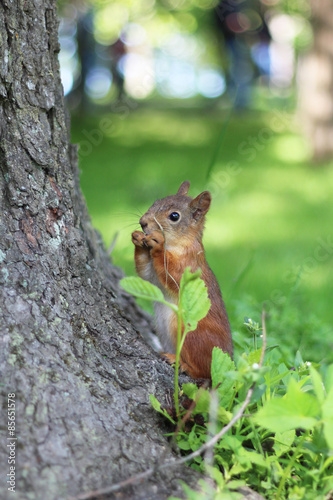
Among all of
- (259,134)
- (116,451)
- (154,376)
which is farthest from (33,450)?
(259,134)

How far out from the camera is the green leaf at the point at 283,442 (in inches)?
59.2

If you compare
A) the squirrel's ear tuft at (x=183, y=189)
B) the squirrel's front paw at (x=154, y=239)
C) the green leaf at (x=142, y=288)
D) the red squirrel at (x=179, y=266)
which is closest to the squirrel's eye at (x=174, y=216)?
the red squirrel at (x=179, y=266)

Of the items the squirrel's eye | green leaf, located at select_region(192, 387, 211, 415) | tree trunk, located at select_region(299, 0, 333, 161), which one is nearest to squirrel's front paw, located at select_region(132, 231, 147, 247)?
the squirrel's eye

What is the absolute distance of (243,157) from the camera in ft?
27.5

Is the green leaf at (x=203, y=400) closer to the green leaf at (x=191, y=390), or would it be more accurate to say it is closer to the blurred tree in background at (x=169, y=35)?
the green leaf at (x=191, y=390)

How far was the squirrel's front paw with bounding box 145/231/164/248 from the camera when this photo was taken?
221 centimetres

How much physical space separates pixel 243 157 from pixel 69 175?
6.76m

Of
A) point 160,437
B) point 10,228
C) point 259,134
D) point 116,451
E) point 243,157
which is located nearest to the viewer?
point 116,451

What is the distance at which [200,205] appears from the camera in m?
2.42

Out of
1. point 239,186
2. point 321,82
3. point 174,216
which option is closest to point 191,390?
point 174,216

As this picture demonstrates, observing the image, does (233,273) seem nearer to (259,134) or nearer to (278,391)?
(278,391)

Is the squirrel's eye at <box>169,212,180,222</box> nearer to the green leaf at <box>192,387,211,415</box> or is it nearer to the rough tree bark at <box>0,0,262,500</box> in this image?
the rough tree bark at <box>0,0,262,500</box>

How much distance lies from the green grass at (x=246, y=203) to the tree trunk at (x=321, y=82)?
362 mm

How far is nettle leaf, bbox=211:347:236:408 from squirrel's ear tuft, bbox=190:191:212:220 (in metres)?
0.94
